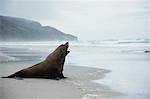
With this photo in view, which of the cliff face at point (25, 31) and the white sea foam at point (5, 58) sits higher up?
the cliff face at point (25, 31)

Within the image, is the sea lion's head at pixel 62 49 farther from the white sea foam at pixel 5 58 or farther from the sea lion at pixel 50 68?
the white sea foam at pixel 5 58

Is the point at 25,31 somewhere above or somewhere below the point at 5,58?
above

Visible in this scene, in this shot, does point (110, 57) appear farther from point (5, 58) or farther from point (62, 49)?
point (5, 58)

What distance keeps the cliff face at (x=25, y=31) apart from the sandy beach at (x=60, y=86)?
0.24 m

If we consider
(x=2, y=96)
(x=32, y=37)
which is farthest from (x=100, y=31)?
(x=2, y=96)

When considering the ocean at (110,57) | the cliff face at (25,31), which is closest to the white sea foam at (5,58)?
the ocean at (110,57)

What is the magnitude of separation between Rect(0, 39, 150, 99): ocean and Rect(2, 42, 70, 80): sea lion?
0.14 ft

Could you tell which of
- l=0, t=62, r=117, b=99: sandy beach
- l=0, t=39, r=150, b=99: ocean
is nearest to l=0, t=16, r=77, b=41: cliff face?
l=0, t=39, r=150, b=99: ocean

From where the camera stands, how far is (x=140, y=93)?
Answer: 9.31 feet

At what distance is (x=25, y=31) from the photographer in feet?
9.87

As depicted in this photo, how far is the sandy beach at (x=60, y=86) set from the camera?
273cm

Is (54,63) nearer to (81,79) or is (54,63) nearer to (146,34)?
(81,79)

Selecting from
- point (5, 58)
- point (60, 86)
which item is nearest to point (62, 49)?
point (60, 86)

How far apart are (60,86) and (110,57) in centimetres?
50
